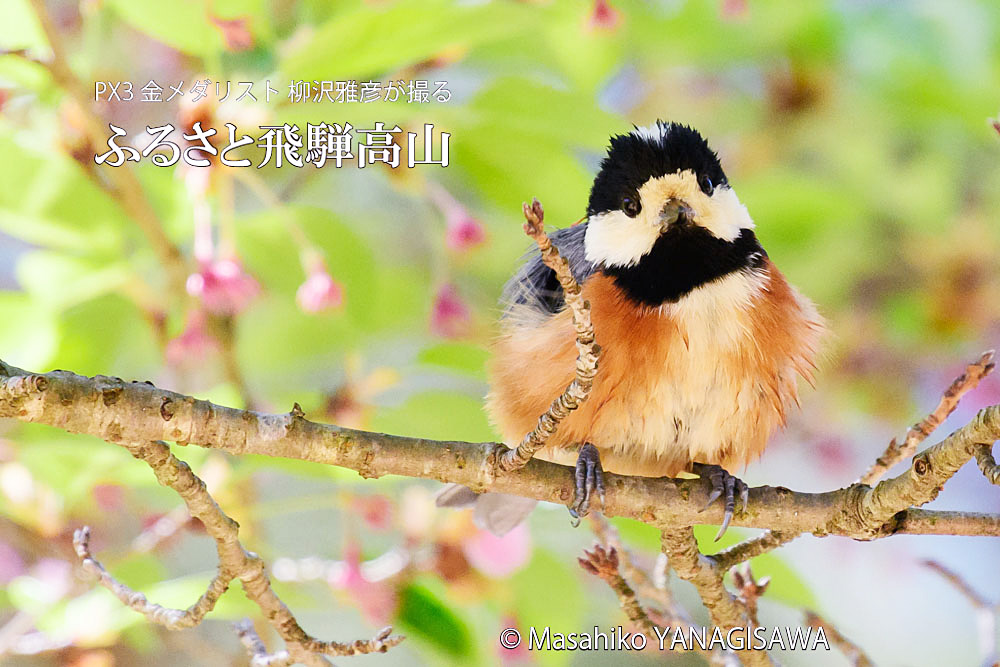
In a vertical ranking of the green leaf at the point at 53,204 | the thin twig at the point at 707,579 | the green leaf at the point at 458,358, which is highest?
the green leaf at the point at 53,204

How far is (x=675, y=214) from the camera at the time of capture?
164 centimetres

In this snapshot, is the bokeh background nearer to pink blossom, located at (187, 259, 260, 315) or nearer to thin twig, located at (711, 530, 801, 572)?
pink blossom, located at (187, 259, 260, 315)

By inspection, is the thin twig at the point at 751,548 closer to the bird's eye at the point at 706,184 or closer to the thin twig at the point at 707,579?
the thin twig at the point at 707,579

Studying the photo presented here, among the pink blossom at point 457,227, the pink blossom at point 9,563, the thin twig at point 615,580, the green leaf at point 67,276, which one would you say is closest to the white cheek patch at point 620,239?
the pink blossom at point 457,227

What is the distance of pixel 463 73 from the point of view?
226 cm

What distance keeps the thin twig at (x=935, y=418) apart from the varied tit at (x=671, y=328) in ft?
0.92

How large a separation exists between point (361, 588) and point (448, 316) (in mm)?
591

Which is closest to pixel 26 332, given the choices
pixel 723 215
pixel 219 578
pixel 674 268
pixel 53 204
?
pixel 53 204

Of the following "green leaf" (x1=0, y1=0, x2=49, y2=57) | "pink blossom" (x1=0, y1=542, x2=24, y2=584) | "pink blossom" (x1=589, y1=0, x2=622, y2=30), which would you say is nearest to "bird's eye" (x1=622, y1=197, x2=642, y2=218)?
"pink blossom" (x1=589, y1=0, x2=622, y2=30)

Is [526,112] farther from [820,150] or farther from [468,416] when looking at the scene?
[820,150]

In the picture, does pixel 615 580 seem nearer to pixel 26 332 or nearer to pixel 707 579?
pixel 707 579

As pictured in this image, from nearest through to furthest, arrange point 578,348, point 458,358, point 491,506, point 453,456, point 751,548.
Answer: point 578,348 < point 453,456 < point 751,548 < point 458,358 < point 491,506

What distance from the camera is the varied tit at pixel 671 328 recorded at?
1.65 metres

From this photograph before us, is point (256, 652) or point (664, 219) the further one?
point (664, 219)
